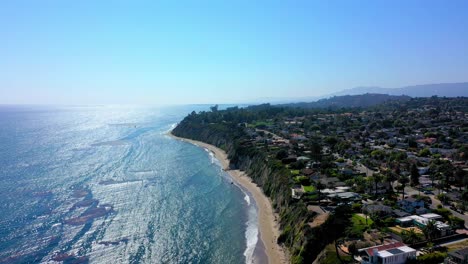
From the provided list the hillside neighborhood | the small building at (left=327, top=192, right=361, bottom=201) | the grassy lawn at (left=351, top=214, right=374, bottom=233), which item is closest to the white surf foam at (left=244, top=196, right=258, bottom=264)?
the hillside neighborhood

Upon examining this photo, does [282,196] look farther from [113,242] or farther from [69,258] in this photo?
[69,258]

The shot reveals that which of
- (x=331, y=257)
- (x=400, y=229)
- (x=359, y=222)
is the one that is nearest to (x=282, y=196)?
(x=359, y=222)

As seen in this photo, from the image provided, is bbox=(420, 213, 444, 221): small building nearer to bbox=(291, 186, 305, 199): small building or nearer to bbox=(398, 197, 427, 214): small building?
bbox=(398, 197, 427, 214): small building

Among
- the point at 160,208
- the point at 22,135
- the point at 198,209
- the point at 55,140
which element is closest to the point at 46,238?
the point at 160,208

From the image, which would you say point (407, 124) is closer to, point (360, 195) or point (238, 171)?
point (238, 171)

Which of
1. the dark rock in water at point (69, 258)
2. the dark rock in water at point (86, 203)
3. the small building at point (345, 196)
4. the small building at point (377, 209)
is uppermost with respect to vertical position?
the small building at point (377, 209)

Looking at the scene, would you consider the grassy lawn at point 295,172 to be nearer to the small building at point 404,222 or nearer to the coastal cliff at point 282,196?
the coastal cliff at point 282,196

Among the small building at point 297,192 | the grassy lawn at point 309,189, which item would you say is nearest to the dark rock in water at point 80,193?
the small building at point 297,192
